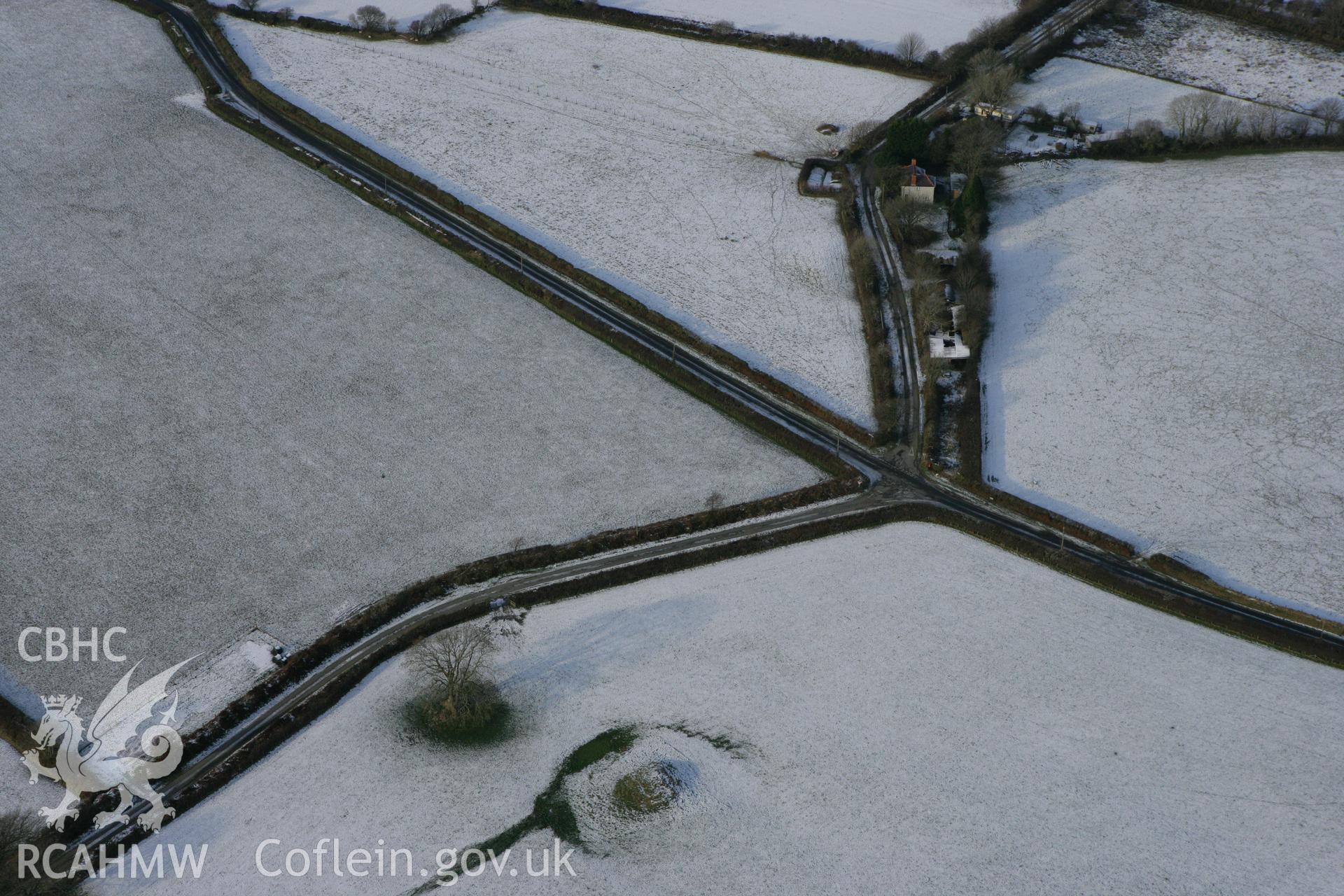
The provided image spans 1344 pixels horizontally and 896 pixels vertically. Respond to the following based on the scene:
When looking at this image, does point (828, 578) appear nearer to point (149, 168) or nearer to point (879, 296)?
point (879, 296)

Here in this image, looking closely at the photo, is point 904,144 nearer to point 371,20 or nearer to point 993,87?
point 993,87

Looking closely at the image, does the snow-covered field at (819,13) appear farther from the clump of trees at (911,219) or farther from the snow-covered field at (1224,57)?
the clump of trees at (911,219)

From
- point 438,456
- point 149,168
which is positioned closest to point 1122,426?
point 438,456

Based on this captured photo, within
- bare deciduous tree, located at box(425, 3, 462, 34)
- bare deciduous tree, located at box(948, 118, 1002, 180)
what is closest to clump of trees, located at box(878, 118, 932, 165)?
bare deciduous tree, located at box(948, 118, 1002, 180)

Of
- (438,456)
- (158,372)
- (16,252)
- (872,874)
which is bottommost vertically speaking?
(872,874)

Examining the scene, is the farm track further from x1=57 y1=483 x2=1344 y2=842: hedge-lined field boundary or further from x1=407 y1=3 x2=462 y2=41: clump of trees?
x1=407 y1=3 x2=462 y2=41: clump of trees

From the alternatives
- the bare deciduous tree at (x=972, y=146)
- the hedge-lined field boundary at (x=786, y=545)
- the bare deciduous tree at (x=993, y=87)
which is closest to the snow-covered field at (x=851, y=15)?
the bare deciduous tree at (x=993, y=87)
